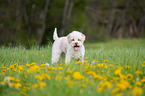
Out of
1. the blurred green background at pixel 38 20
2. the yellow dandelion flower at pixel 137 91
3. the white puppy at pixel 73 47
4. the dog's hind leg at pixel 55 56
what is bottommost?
the yellow dandelion flower at pixel 137 91

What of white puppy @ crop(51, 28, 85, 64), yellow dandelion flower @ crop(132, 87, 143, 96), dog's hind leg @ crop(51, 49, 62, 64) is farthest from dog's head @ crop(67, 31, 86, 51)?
yellow dandelion flower @ crop(132, 87, 143, 96)

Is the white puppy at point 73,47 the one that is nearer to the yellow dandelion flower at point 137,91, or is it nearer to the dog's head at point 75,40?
the dog's head at point 75,40

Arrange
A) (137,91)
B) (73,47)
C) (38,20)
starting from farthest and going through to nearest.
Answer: (38,20)
(73,47)
(137,91)

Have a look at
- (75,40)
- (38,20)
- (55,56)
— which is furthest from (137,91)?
(38,20)

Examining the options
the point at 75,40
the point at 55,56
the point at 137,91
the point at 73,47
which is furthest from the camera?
the point at 55,56

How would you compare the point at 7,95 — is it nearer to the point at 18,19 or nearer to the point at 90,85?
the point at 90,85

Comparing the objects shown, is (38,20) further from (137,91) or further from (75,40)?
(137,91)

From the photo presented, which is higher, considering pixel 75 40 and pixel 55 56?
pixel 75 40

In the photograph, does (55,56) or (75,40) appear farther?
(55,56)

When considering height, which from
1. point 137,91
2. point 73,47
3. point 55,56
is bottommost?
point 137,91

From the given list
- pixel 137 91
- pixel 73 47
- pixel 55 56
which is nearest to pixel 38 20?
pixel 55 56

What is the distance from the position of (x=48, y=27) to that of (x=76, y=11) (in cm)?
436

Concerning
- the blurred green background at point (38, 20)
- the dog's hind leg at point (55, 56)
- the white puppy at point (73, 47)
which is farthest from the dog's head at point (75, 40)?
the blurred green background at point (38, 20)

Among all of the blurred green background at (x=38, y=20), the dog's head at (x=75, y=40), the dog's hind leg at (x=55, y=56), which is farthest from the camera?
the blurred green background at (x=38, y=20)
